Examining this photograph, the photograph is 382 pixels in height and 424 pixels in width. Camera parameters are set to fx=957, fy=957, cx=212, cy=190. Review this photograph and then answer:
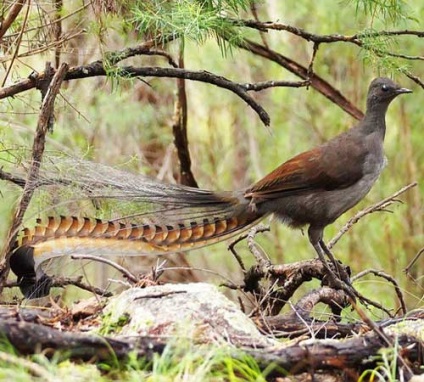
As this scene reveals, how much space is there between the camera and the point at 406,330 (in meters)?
4.08

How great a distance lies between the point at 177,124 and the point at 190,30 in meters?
1.94

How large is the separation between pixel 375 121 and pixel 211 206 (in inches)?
46.6

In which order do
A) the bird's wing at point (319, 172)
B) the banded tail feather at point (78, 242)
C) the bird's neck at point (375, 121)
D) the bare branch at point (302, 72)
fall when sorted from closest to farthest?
the banded tail feather at point (78, 242)
the bird's wing at point (319, 172)
the bird's neck at point (375, 121)
the bare branch at point (302, 72)

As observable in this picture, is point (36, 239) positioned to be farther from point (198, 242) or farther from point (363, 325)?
point (363, 325)

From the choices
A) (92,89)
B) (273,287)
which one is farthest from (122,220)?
(92,89)

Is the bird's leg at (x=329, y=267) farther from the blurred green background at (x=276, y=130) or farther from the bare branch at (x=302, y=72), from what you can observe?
the blurred green background at (x=276, y=130)

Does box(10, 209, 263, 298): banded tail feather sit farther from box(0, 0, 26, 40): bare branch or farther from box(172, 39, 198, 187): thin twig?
box(172, 39, 198, 187): thin twig

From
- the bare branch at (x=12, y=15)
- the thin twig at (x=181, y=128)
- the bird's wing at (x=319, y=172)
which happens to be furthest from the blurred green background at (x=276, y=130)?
the bare branch at (x=12, y=15)

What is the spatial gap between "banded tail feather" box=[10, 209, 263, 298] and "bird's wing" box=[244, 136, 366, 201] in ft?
2.48

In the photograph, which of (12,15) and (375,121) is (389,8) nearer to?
(375,121)

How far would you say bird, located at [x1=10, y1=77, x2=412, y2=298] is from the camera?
4.71 meters

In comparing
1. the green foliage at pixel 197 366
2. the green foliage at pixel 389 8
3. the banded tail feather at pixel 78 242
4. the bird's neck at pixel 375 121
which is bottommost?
the green foliage at pixel 197 366

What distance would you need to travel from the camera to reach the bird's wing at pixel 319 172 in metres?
5.49

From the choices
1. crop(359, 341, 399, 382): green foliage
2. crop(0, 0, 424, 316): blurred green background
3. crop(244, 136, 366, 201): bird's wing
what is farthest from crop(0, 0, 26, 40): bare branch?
crop(0, 0, 424, 316): blurred green background
